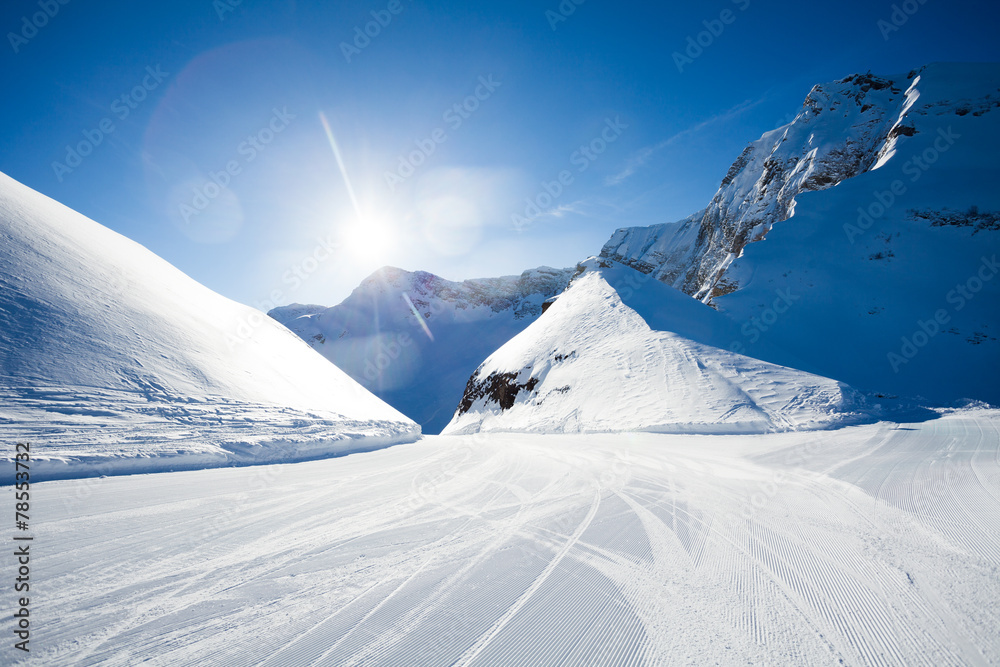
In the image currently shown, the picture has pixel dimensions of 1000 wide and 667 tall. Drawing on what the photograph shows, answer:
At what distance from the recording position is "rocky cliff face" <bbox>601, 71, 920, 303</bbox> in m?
30.6

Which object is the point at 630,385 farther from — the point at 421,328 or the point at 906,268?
the point at 421,328

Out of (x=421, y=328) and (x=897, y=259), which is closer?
(x=897, y=259)

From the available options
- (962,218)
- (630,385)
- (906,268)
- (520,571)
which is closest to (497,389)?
(630,385)

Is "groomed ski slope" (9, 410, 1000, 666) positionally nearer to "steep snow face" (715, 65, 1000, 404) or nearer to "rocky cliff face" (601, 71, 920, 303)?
"steep snow face" (715, 65, 1000, 404)

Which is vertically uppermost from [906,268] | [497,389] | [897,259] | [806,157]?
[806,157]

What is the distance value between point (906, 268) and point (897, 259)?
2.33 feet

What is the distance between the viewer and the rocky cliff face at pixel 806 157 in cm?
3058

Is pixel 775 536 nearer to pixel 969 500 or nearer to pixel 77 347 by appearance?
pixel 969 500

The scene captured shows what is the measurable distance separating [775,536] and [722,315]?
66.4ft

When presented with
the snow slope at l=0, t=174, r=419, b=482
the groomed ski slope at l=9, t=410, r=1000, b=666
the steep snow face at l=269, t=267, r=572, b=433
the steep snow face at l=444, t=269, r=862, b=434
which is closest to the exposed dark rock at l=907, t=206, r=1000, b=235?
the steep snow face at l=444, t=269, r=862, b=434

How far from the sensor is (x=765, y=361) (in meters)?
15.4

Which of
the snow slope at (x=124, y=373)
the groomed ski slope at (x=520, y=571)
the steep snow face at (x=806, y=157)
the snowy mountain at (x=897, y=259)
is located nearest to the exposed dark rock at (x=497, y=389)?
the snow slope at (x=124, y=373)

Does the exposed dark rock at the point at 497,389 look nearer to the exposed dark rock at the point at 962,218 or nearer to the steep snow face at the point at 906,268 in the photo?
the steep snow face at the point at 906,268

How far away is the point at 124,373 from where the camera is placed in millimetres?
7027
